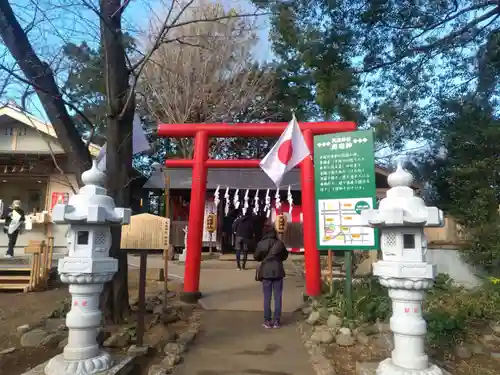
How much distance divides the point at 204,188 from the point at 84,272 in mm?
5164

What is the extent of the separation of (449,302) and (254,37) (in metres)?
15.9

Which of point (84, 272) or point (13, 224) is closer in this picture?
point (84, 272)

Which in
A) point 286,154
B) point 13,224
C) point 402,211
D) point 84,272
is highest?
point 286,154

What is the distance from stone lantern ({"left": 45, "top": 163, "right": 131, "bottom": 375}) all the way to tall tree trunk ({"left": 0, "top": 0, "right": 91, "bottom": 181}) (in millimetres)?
2086

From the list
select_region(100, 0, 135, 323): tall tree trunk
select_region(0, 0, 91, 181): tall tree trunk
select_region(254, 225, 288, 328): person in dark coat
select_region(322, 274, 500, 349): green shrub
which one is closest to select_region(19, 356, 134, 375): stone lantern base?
select_region(100, 0, 135, 323): tall tree trunk

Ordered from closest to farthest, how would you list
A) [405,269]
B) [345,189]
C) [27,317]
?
[405,269]
[345,189]
[27,317]

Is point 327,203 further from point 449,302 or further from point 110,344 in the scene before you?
point 110,344

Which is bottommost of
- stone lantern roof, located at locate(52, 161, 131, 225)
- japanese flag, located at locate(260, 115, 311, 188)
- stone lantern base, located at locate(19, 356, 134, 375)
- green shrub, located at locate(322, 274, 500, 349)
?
stone lantern base, located at locate(19, 356, 134, 375)

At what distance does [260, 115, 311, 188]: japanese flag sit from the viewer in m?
7.58

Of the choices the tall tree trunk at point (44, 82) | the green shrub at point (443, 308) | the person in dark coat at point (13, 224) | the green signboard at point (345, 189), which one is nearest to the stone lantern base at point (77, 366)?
the tall tree trunk at point (44, 82)

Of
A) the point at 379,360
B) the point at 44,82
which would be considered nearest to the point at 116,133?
the point at 44,82

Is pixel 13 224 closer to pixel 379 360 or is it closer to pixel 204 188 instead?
pixel 204 188

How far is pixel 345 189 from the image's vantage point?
22.9 ft

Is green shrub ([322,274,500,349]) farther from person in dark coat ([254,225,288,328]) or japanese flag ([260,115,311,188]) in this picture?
japanese flag ([260,115,311,188])
